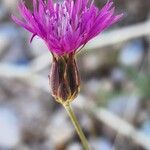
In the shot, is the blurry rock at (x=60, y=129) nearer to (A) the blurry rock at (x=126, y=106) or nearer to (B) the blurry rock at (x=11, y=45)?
(A) the blurry rock at (x=126, y=106)

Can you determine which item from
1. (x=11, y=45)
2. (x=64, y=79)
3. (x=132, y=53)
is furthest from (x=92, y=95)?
(x=64, y=79)

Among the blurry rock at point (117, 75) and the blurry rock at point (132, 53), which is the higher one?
the blurry rock at point (132, 53)

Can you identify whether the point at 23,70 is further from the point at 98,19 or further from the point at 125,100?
the point at 98,19

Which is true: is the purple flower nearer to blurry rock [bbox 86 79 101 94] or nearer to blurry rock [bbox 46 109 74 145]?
blurry rock [bbox 46 109 74 145]

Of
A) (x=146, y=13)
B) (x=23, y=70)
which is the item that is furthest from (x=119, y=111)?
(x=146, y=13)

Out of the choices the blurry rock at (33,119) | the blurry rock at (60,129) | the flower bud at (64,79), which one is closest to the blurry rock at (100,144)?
the blurry rock at (60,129)

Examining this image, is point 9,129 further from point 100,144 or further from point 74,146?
point 100,144

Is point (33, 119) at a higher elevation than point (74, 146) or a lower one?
higher
